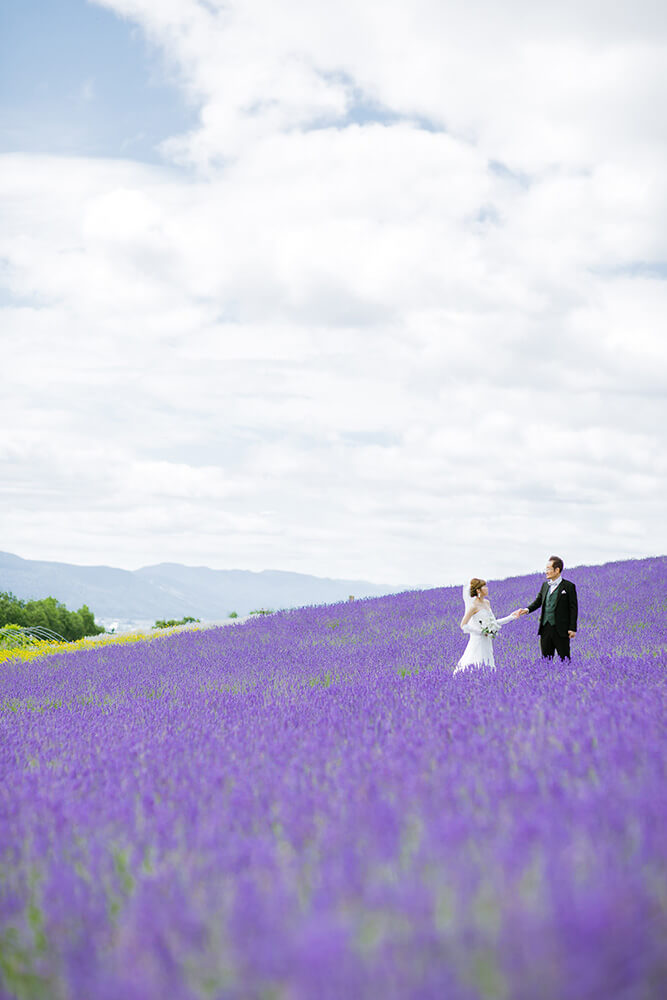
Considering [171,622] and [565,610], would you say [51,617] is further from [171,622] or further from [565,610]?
[565,610]

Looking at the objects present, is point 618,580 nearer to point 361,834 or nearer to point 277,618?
point 277,618

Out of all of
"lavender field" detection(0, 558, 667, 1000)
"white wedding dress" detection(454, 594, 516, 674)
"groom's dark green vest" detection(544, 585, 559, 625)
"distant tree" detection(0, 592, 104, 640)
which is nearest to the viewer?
"lavender field" detection(0, 558, 667, 1000)

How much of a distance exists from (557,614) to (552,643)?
339 millimetres

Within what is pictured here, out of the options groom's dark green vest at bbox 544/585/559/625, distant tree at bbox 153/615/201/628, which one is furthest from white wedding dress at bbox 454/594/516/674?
distant tree at bbox 153/615/201/628

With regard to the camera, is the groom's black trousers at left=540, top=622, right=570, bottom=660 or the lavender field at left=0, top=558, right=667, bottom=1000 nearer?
the lavender field at left=0, top=558, right=667, bottom=1000

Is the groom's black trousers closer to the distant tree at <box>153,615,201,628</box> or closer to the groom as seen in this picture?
the groom

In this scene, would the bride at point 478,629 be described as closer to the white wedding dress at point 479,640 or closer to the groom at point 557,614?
the white wedding dress at point 479,640

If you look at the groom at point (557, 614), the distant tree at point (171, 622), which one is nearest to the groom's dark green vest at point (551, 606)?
the groom at point (557, 614)

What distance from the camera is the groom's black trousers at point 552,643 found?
817 centimetres

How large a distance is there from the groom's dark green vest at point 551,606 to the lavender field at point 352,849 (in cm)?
299

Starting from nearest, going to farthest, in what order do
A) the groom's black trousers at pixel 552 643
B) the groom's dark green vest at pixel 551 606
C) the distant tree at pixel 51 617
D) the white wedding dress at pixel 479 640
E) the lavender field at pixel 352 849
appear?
1. the lavender field at pixel 352 849
2. the white wedding dress at pixel 479 640
3. the groom's black trousers at pixel 552 643
4. the groom's dark green vest at pixel 551 606
5. the distant tree at pixel 51 617

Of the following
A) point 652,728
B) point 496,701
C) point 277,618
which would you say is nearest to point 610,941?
point 652,728

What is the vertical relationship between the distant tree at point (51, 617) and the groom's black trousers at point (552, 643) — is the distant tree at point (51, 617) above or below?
below

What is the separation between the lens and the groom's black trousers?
8172 millimetres
